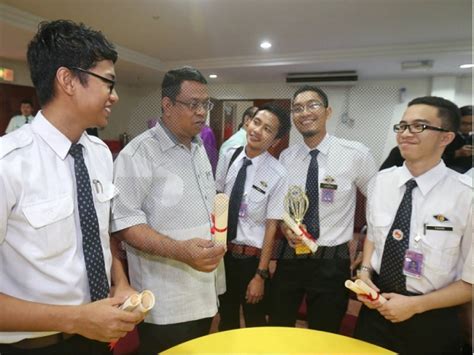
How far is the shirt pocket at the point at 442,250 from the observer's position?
1.19 meters

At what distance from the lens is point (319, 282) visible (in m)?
1.55

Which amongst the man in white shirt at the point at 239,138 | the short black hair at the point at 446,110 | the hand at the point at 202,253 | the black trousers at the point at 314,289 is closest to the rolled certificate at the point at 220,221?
the hand at the point at 202,253

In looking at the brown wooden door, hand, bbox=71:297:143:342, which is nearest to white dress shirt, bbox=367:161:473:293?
hand, bbox=71:297:143:342

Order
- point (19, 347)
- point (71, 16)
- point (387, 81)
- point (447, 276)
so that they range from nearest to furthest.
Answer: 1. point (19, 347)
2. point (447, 276)
3. point (387, 81)
4. point (71, 16)

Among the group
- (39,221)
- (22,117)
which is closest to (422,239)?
(39,221)

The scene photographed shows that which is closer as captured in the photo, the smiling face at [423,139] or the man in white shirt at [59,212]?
the man in white shirt at [59,212]

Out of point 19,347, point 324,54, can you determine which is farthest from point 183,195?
point 324,54

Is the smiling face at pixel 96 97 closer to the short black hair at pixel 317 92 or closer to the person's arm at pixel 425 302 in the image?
the short black hair at pixel 317 92

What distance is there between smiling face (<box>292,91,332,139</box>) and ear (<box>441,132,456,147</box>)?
1.48 feet

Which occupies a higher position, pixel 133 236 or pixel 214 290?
pixel 133 236

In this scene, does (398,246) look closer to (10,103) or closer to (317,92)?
(317,92)

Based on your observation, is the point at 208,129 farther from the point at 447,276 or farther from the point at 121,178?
the point at 447,276

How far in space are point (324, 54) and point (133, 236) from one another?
2.30m

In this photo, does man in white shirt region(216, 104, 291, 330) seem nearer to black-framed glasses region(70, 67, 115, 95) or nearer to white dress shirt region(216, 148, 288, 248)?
white dress shirt region(216, 148, 288, 248)
